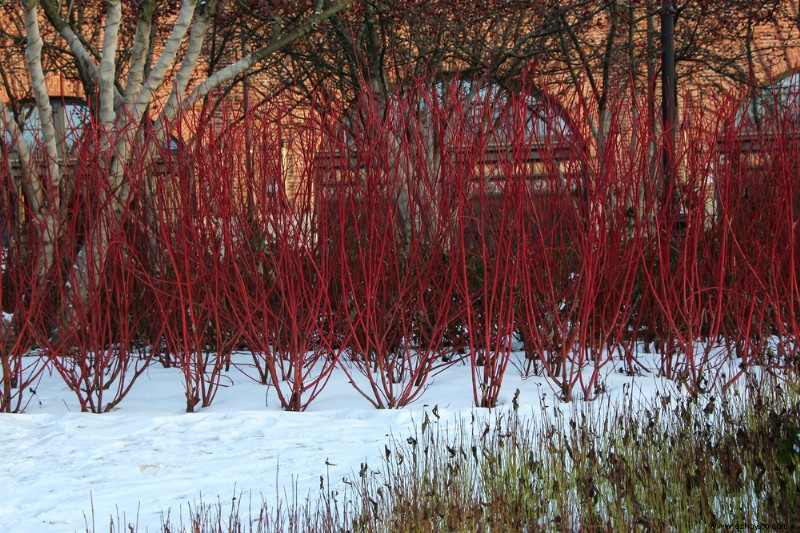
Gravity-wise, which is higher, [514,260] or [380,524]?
[514,260]

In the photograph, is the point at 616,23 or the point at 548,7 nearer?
the point at 548,7

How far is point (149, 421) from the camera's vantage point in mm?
4406

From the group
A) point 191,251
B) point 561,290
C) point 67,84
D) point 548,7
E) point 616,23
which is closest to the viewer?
point 191,251

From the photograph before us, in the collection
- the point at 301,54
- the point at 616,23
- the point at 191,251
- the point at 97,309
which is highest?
the point at 616,23

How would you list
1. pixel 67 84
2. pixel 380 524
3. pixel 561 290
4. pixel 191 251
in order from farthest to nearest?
pixel 67 84 < pixel 561 290 < pixel 191 251 < pixel 380 524

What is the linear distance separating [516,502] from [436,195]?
87.9 inches

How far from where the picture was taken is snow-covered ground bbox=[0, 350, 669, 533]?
3256mm

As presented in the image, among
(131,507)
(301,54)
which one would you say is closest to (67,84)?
(301,54)

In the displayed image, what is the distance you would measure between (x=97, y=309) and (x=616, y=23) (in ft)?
23.6

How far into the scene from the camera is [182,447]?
400cm

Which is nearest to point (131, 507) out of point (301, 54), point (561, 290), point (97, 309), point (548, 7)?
point (97, 309)

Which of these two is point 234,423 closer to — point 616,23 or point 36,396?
point 36,396

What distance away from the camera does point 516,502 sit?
3053 mm

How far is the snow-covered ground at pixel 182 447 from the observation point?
3.26 metres
